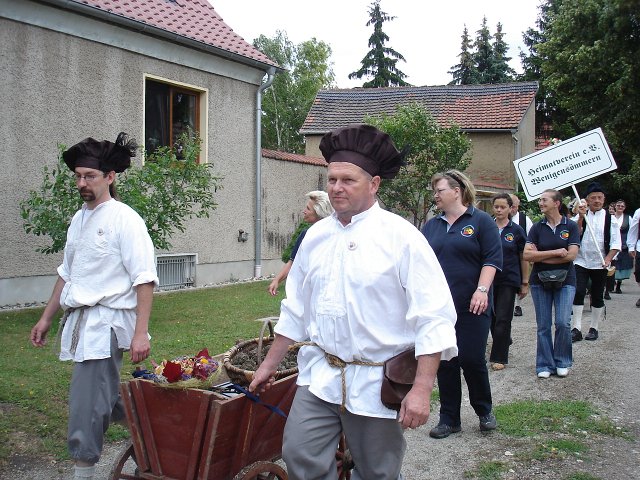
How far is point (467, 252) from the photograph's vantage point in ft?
17.2

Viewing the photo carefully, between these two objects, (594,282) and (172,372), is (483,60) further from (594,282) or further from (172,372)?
(172,372)

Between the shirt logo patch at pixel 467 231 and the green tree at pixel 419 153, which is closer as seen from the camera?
the shirt logo patch at pixel 467 231

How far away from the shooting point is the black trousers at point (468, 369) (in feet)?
17.0

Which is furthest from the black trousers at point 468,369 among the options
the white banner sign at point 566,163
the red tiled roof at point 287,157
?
the red tiled roof at point 287,157

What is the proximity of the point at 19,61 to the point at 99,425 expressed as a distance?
8.38 metres

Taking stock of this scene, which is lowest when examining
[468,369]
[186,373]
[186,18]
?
[468,369]

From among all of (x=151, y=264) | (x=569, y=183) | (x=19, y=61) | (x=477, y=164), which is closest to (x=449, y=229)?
(x=151, y=264)

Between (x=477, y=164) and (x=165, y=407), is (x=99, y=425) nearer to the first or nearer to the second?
(x=165, y=407)

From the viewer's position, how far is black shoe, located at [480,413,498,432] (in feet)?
17.4

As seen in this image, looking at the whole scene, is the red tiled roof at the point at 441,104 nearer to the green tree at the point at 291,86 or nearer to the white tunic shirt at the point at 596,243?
the green tree at the point at 291,86

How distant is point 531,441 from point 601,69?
68.3 feet

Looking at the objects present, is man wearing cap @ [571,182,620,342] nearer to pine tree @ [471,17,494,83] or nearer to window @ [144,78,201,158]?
window @ [144,78,201,158]

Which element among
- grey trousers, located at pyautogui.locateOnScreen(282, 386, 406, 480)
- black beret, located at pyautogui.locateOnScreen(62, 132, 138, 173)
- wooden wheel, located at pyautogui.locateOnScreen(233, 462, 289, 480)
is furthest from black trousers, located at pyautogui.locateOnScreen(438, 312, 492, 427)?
black beret, located at pyautogui.locateOnScreen(62, 132, 138, 173)

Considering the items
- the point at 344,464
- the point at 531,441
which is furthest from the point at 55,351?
the point at 531,441
